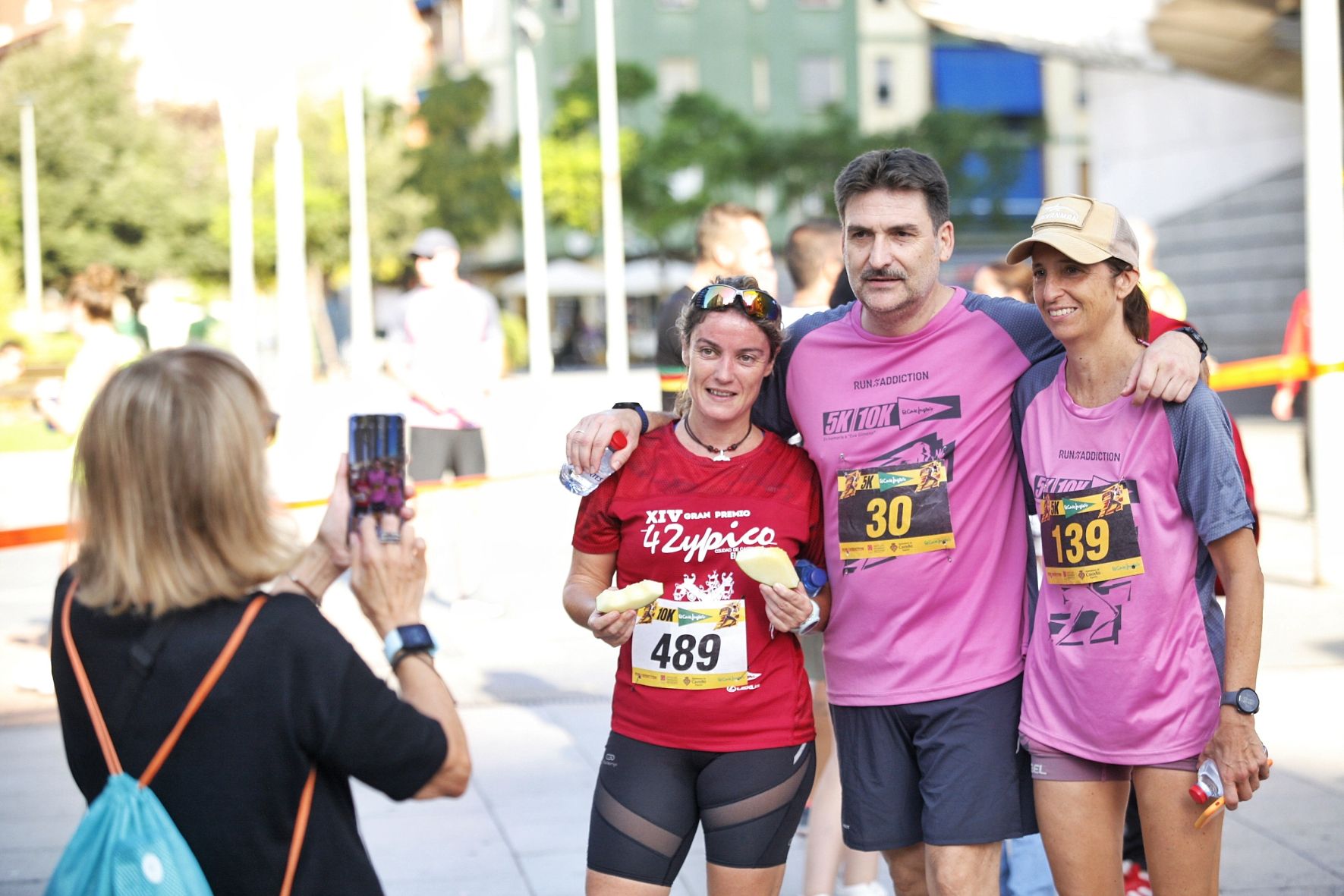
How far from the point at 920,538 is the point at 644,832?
93 centimetres

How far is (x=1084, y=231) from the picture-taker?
3.29 metres

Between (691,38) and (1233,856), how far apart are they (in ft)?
194

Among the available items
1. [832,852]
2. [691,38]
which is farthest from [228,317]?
[832,852]

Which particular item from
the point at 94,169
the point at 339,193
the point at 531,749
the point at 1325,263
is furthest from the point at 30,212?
the point at 531,749

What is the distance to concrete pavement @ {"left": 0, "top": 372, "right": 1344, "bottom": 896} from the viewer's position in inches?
199

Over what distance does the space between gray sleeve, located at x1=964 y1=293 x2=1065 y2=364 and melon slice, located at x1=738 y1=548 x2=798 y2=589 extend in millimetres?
839

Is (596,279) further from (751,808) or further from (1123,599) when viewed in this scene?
(1123,599)

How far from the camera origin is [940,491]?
349cm

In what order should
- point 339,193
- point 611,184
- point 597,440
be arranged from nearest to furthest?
1. point 597,440
2. point 611,184
3. point 339,193

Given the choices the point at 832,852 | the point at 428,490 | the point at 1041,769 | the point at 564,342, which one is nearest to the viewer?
the point at 1041,769

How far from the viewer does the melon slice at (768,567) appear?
10.7 feet

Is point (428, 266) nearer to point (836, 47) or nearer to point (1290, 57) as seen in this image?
point (1290, 57)

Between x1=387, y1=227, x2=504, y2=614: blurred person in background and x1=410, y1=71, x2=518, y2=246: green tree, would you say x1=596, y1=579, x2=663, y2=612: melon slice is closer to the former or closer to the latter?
x1=387, y1=227, x2=504, y2=614: blurred person in background

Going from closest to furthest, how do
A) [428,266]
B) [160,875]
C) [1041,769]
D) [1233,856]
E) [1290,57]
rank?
[160,875]
[1041,769]
[1233,856]
[428,266]
[1290,57]
